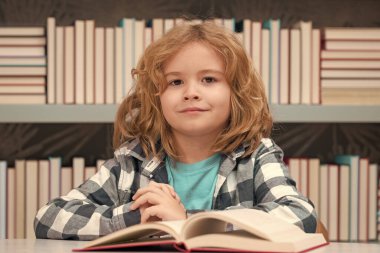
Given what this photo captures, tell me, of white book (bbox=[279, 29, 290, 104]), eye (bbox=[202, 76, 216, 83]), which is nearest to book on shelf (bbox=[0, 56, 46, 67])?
white book (bbox=[279, 29, 290, 104])

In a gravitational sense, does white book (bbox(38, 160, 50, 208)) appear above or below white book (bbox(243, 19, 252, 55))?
below

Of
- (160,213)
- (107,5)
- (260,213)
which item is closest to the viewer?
(260,213)

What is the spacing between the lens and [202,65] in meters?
1.51

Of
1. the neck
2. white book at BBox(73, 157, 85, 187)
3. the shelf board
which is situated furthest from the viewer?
white book at BBox(73, 157, 85, 187)

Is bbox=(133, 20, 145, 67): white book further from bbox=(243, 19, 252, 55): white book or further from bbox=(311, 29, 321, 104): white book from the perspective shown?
bbox=(311, 29, 321, 104): white book

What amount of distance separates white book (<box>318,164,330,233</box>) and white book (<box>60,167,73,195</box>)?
0.80m

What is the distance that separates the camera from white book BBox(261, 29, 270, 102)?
228 cm

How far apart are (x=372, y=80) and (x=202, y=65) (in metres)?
0.97

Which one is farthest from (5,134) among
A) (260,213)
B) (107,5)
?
(260,213)

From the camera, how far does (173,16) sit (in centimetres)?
259

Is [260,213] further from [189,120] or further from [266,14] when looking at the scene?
[266,14]

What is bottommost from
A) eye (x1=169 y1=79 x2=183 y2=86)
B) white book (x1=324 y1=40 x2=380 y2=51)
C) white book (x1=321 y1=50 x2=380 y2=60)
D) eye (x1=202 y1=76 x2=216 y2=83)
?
eye (x1=169 y1=79 x2=183 y2=86)

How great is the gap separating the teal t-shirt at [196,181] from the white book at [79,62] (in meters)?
0.74

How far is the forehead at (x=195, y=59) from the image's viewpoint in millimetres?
1511
